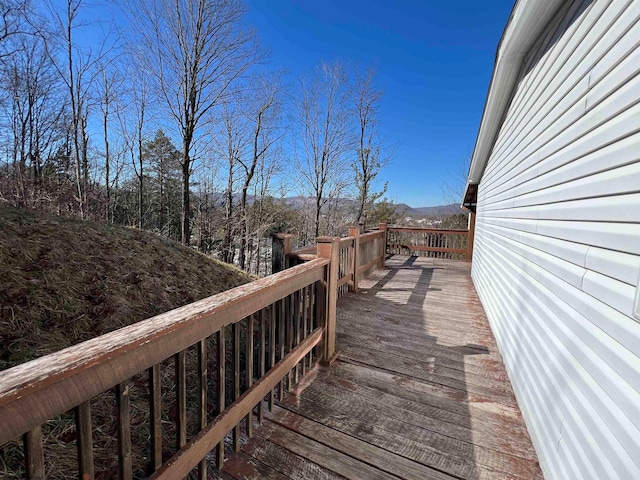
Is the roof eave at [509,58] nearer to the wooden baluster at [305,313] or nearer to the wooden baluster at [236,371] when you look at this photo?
the wooden baluster at [305,313]

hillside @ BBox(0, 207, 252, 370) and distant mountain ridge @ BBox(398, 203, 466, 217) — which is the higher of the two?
distant mountain ridge @ BBox(398, 203, 466, 217)

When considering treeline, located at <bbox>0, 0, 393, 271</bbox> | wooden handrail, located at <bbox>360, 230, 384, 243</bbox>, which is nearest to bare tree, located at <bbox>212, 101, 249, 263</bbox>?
treeline, located at <bbox>0, 0, 393, 271</bbox>

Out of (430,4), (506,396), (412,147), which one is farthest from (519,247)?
(412,147)

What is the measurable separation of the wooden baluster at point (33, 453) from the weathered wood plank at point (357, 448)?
1442 mm

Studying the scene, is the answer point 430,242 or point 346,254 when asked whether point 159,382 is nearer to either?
point 346,254

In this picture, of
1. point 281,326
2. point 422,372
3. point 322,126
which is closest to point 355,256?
point 422,372

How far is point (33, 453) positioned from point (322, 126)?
13.2 m

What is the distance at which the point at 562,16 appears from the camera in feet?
7.56

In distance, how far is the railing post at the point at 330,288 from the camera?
2617 mm

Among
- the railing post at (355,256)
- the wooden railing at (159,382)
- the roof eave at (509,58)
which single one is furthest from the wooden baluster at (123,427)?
the railing post at (355,256)

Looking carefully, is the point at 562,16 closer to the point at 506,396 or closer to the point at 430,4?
the point at 506,396

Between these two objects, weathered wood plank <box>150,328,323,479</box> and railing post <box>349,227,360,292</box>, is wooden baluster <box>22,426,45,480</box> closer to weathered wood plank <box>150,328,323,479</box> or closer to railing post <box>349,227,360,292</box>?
weathered wood plank <box>150,328,323,479</box>

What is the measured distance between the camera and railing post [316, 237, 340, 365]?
262 centimetres

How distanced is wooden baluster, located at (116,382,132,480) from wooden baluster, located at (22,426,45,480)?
0.21 meters
